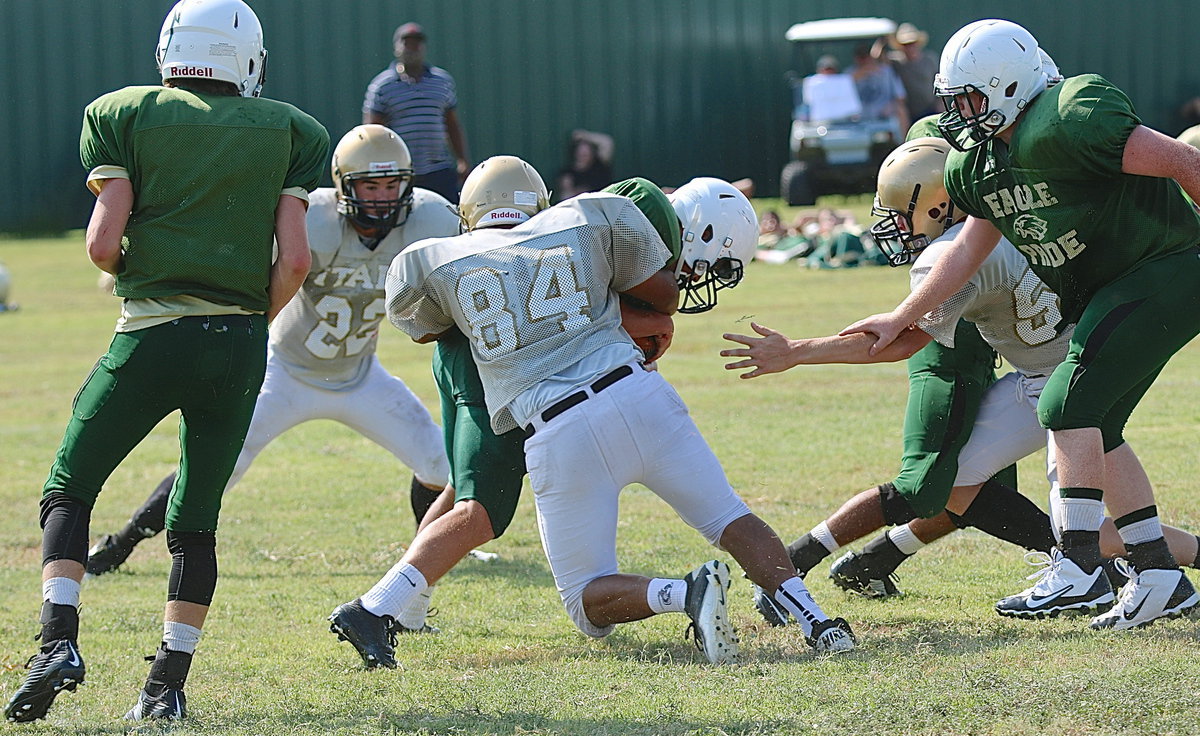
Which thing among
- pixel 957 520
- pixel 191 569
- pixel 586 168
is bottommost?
pixel 586 168

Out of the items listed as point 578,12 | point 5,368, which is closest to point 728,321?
point 5,368

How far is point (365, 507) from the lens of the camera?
7.54 meters

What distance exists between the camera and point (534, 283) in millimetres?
4223

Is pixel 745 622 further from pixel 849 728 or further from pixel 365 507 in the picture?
pixel 365 507

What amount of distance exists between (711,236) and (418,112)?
8713 millimetres

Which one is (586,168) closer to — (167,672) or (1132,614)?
(1132,614)

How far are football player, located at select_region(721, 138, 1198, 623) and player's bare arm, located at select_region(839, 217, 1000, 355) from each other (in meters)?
0.08

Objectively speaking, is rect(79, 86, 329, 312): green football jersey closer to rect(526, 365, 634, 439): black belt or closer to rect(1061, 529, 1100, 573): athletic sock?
rect(526, 365, 634, 439): black belt

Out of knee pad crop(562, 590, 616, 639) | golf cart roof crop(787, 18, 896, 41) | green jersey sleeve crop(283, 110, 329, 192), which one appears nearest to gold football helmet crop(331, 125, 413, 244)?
green jersey sleeve crop(283, 110, 329, 192)

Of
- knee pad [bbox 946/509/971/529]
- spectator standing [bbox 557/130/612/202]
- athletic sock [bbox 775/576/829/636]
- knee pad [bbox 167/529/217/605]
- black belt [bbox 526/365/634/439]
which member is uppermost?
black belt [bbox 526/365/634/439]

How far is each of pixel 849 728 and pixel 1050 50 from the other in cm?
1913

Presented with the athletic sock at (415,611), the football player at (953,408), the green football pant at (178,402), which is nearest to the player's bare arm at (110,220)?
the green football pant at (178,402)

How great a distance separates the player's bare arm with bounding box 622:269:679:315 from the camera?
446 centimetres

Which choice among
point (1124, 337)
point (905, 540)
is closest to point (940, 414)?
point (905, 540)
